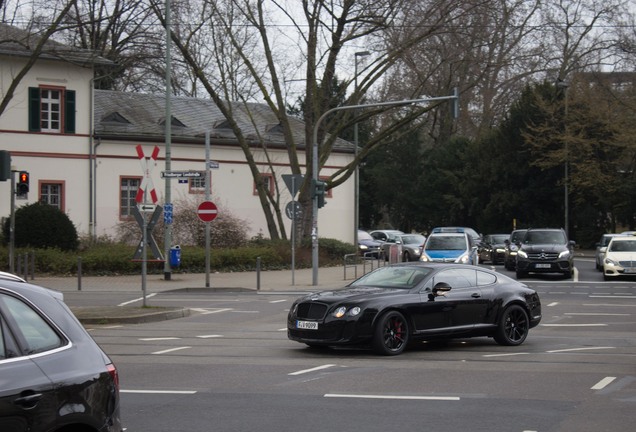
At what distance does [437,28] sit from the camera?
38.8 meters

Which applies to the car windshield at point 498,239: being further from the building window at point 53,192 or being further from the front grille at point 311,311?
the front grille at point 311,311

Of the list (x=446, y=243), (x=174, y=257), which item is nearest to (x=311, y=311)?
(x=174, y=257)

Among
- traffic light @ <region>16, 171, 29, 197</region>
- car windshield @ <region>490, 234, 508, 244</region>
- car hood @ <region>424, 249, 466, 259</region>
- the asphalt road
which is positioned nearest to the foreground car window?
the asphalt road

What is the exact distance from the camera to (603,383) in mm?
11523

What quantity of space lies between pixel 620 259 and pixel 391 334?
22.1 metres

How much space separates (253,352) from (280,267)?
25.7 meters

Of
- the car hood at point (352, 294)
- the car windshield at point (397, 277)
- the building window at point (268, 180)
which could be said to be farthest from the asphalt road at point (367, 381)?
the building window at point (268, 180)

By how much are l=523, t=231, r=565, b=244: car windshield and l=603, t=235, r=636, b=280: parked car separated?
1.75 metres

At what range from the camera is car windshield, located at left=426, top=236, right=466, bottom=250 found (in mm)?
33688

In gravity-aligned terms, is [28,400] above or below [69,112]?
below

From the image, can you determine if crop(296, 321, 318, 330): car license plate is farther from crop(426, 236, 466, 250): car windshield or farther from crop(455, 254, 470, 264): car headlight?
crop(426, 236, 466, 250): car windshield

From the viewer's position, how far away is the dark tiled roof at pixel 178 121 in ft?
160

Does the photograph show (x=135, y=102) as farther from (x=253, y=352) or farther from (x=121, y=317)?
(x=253, y=352)

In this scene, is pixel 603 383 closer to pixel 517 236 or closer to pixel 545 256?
pixel 545 256
